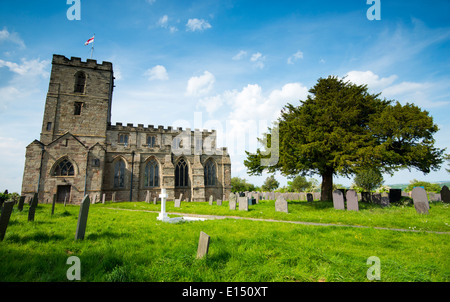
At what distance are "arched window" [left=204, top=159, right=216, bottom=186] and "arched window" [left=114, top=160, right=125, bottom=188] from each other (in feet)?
35.2

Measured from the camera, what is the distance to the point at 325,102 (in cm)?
1631

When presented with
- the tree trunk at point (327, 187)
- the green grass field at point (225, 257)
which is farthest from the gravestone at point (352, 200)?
the green grass field at point (225, 257)

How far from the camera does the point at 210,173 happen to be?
2962 centimetres

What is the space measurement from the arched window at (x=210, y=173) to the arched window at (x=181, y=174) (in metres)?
2.89

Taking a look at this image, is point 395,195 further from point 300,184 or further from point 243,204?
point 300,184

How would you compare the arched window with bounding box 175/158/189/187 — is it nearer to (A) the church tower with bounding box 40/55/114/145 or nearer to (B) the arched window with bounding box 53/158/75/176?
(A) the church tower with bounding box 40/55/114/145

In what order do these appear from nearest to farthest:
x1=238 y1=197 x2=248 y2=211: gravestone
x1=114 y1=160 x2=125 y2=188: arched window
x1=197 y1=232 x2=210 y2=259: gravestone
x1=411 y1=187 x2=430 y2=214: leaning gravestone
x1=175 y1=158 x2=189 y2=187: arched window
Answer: x1=197 y1=232 x2=210 y2=259: gravestone → x1=411 y1=187 x2=430 y2=214: leaning gravestone → x1=238 y1=197 x2=248 y2=211: gravestone → x1=114 y1=160 x2=125 y2=188: arched window → x1=175 y1=158 x2=189 y2=187: arched window

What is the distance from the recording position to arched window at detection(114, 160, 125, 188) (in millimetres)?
25141

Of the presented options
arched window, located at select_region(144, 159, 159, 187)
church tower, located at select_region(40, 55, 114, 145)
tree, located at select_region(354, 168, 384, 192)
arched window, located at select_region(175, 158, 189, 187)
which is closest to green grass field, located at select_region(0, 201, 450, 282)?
arched window, located at select_region(144, 159, 159, 187)

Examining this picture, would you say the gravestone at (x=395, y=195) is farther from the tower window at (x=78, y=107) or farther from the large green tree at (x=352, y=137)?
the tower window at (x=78, y=107)
